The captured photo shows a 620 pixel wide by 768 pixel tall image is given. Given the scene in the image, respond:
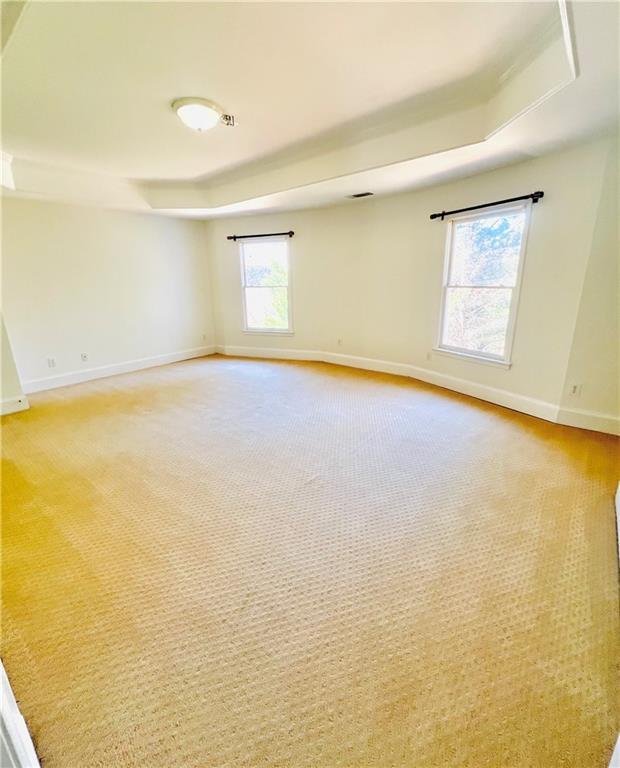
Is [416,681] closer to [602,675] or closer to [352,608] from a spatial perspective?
[352,608]

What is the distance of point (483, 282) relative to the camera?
144 inches

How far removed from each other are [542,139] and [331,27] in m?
1.83

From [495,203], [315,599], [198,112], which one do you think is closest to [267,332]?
[198,112]

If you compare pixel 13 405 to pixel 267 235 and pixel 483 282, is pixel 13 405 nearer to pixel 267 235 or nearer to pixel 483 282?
pixel 267 235

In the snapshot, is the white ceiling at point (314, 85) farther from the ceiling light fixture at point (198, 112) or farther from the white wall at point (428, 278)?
the white wall at point (428, 278)

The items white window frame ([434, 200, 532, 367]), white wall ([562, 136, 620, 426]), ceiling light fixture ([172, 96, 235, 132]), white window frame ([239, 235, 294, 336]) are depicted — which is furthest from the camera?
white window frame ([239, 235, 294, 336])

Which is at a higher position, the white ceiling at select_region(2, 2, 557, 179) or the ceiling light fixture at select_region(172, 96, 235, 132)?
the white ceiling at select_region(2, 2, 557, 179)

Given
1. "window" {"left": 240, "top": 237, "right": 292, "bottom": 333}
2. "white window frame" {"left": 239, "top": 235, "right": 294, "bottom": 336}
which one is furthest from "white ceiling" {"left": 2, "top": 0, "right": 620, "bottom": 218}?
"window" {"left": 240, "top": 237, "right": 292, "bottom": 333}

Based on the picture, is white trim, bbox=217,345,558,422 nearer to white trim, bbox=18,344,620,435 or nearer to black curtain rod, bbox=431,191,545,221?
white trim, bbox=18,344,620,435

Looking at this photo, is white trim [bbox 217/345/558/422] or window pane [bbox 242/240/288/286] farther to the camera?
window pane [bbox 242/240/288/286]

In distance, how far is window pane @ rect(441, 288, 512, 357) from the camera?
3549mm

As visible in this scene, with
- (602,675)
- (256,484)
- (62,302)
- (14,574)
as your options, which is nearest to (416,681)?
(602,675)

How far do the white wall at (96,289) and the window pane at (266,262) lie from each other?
2.73 feet

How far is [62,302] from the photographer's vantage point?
174 inches
